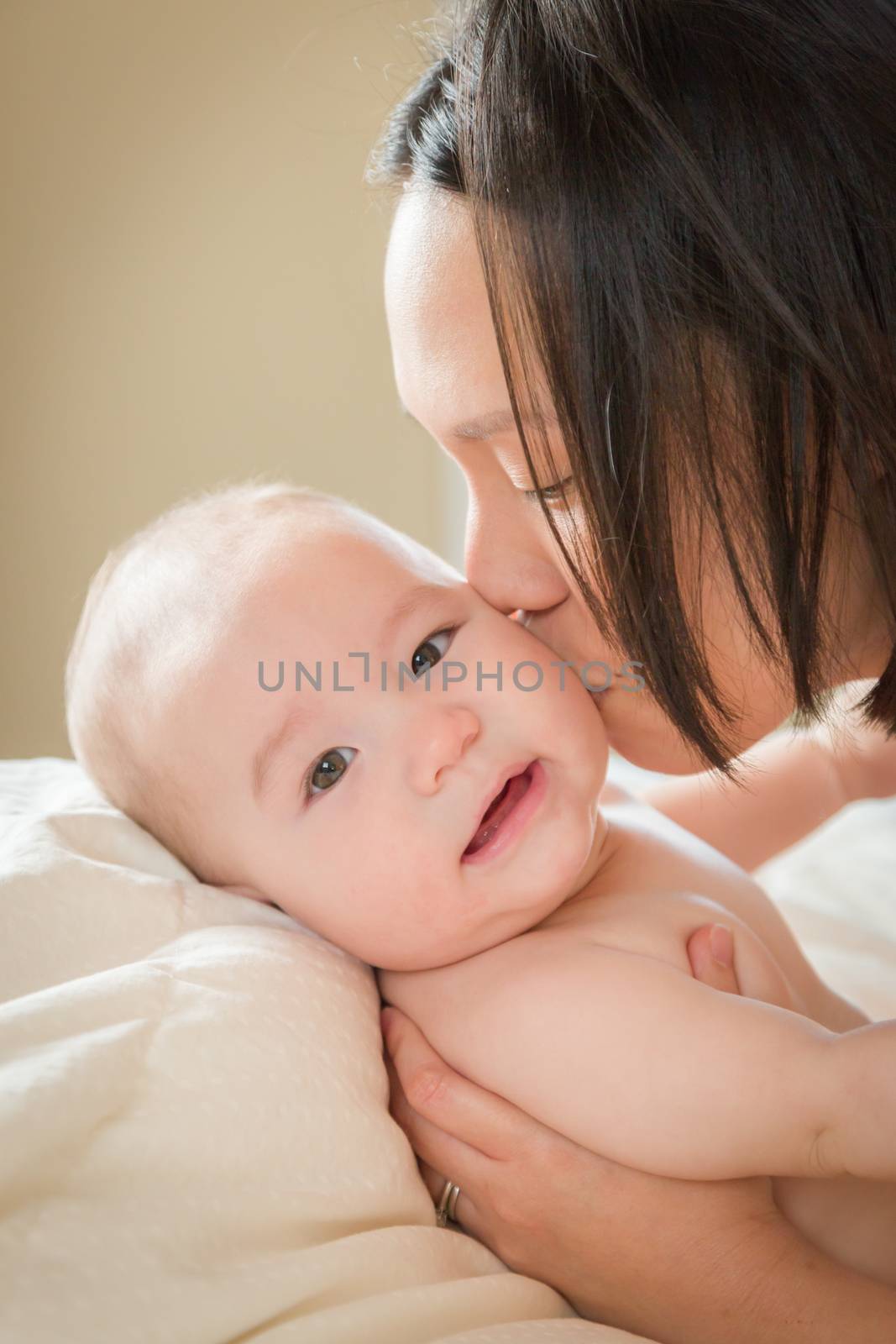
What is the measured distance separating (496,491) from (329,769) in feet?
0.91

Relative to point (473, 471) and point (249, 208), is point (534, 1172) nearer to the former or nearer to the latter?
point (473, 471)

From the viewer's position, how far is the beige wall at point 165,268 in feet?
8.45

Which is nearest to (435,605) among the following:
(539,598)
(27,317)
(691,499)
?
(539,598)

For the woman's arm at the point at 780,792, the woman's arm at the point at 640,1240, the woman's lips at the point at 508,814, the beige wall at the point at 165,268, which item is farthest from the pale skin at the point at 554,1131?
the beige wall at the point at 165,268

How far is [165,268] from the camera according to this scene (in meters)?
2.75

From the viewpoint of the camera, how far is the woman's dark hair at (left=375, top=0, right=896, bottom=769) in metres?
0.77

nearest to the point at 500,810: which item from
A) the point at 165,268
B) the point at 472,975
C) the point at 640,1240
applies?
the point at 472,975

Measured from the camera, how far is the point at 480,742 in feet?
3.14

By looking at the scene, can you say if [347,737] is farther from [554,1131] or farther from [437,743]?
[554,1131]

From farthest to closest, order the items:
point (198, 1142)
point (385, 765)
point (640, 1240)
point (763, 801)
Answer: point (763, 801)
point (385, 765)
point (640, 1240)
point (198, 1142)

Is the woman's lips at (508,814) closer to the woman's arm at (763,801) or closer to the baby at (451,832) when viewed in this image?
the baby at (451,832)

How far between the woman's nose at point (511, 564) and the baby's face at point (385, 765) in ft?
0.14

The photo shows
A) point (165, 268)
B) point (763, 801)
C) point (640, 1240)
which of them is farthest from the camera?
point (165, 268)

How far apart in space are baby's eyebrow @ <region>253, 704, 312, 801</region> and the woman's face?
21 centimetres
